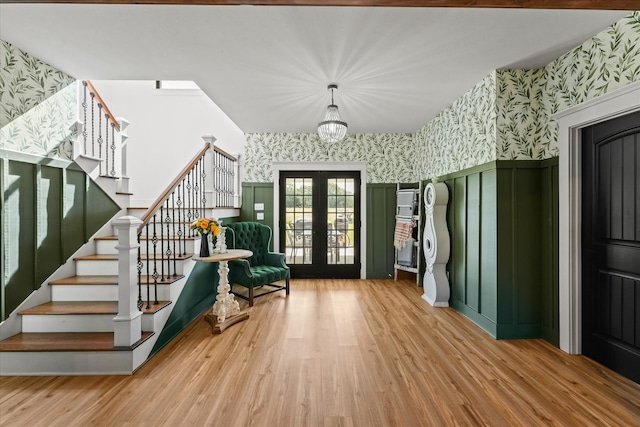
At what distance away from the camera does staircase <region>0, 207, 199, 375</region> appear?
99.8 inches

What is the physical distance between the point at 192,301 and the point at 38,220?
5.60 ft

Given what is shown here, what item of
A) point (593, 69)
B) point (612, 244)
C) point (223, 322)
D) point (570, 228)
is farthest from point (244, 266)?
point (593, 69)

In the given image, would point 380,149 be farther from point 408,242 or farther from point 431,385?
point 431,385

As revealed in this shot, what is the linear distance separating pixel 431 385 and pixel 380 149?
4.33 meters

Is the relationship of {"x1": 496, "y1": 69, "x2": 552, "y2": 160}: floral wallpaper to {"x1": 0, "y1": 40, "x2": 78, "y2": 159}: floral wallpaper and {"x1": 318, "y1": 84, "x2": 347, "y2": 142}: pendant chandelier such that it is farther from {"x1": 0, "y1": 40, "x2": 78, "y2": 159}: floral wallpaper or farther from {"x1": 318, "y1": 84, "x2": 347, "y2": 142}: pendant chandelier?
{"x1": 0, "y1": 40, "x2": 78, "y2": 159}: floral wallpaper

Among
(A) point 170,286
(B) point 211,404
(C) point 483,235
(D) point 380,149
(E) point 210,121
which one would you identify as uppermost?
(E) point 210,121

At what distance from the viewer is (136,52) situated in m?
2.85

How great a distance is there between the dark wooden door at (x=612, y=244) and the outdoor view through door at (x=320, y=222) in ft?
11.7

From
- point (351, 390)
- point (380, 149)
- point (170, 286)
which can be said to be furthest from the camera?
point (380, 149)

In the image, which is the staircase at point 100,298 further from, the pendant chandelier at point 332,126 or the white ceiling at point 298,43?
the pendant chandelier at point 332,126

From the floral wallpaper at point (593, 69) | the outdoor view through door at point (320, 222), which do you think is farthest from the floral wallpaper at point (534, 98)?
the outdoor view through door at point (320, 222)

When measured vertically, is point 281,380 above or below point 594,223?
below

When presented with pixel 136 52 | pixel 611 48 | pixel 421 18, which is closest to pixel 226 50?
pixel 136 52

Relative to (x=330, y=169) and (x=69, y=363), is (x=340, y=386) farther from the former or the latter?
(x=330, y=169)
